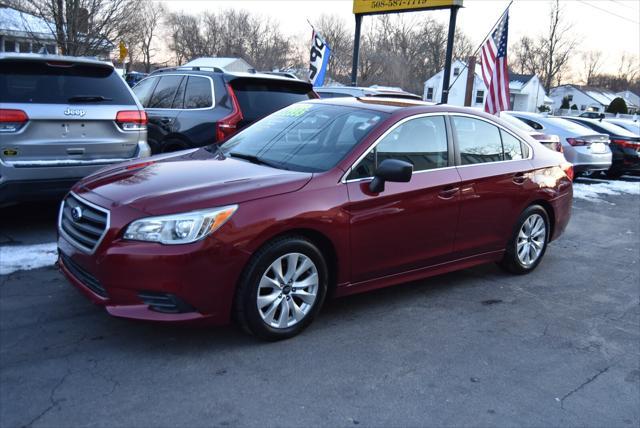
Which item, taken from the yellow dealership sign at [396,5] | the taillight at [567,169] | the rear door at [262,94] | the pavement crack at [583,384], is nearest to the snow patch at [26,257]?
the rear door at [262,94]

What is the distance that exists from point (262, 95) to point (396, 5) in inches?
469

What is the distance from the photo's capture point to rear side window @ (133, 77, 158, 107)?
8.37 meters

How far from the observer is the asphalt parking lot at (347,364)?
3039 mm

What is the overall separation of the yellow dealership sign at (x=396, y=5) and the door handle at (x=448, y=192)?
12.8m

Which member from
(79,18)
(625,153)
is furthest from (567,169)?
(79,18)

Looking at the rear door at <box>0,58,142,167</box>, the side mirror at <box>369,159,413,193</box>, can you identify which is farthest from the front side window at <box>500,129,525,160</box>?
the rear door at <box>0,58,142,167</box>

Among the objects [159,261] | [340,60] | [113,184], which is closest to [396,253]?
[159,261]

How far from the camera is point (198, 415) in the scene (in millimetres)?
2951

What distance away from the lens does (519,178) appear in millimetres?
5293

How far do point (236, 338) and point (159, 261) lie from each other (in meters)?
0.84

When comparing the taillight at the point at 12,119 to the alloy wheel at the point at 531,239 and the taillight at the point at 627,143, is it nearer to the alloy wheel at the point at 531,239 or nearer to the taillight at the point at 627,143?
the alloy wheel at the point at 531,239

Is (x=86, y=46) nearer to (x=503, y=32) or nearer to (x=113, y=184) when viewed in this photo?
(x=503, y=32)

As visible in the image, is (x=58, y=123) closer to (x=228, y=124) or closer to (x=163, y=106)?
(x=228, y=124)

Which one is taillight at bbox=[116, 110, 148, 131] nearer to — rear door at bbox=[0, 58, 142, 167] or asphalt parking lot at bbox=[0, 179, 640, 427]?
rear door at bbox=[0, 58, 142, 167]
